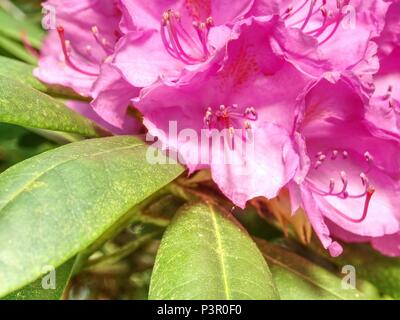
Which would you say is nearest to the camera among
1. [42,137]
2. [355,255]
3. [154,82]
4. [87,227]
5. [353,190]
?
[87,227]

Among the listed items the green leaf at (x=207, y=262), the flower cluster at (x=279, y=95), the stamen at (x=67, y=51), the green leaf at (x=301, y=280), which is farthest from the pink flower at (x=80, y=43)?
the green leaf at (x=301, y=280)

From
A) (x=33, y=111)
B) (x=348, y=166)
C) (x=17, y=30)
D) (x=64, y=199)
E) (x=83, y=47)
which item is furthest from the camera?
(x=17, y=30)

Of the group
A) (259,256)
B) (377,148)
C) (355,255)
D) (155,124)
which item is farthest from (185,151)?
(355,255)

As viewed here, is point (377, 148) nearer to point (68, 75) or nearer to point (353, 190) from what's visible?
point (353, 190)

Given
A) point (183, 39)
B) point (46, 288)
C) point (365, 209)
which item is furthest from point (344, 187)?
point (46, 288)

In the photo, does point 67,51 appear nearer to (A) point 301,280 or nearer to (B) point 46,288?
(B) point 46,288

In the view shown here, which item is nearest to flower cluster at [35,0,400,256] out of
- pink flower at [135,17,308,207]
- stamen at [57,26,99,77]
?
pink flower at [135,17,308,207]

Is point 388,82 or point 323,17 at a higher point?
point 323,17
